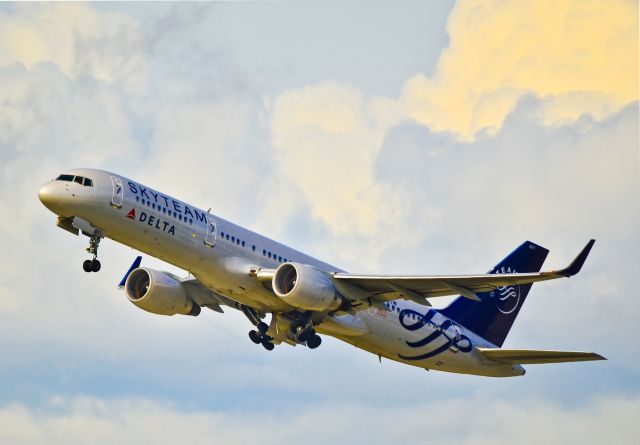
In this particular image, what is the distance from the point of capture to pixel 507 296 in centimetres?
6241

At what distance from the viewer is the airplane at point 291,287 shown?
48281 millimetres

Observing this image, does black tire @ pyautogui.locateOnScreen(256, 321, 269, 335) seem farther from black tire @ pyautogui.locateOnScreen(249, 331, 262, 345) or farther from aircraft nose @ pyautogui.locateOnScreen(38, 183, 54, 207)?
aircraft nose @ pyautogui.locateOnScreen(38, 183, 54, 207)

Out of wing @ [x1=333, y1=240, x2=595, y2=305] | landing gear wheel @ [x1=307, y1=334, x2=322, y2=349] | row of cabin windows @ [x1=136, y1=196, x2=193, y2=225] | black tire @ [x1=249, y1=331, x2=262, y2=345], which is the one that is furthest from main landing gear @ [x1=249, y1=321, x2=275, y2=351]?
row of cabin windows @ [x1=136, y1=196, x2=193, y2=225]

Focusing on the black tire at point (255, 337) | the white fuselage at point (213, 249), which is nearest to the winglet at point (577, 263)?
the white fuselage at point (213, 249)

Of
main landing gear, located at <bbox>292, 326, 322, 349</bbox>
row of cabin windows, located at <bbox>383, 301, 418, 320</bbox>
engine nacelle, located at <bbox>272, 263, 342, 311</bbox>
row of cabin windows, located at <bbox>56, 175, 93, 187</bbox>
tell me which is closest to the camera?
row of cabin windows, located at <bbox>56, 175, 93, 187</bbox>

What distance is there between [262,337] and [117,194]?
1143 centimetres

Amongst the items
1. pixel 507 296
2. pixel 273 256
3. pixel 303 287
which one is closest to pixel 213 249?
pixel 273 256

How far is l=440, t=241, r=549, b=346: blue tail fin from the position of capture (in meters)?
60.3

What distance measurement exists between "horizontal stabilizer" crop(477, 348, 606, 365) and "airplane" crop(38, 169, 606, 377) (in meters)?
0.07

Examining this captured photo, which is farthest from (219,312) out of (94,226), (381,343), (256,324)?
(94,226)

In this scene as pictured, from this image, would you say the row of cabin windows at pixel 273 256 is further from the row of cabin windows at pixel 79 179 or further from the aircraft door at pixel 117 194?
the row of cabin windows at pixel 79 179

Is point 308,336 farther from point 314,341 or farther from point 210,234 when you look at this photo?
point 210,234

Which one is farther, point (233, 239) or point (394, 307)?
point (394, 307)

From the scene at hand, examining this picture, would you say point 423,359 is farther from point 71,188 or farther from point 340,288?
point 71,188
